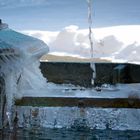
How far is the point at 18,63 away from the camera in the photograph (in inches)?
160

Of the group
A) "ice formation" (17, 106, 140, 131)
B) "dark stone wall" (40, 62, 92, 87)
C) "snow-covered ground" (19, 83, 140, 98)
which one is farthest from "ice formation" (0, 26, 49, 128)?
"dark stone wall" (40, 62, 92, 87)

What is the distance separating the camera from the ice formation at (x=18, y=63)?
3.91m

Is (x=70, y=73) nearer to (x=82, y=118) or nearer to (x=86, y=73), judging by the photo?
(x=86, y=73)

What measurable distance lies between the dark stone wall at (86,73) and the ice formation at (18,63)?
0.38 metres

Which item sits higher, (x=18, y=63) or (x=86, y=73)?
(x=18, y=63)

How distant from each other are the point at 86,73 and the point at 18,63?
1.51 meters

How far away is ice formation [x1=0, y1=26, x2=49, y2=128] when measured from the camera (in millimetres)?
3906

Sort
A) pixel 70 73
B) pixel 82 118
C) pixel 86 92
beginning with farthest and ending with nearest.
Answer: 1. pixel 70 73
2. pixel 86 92
3. pixel 82 118

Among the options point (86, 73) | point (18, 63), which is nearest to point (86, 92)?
point (86, 73)

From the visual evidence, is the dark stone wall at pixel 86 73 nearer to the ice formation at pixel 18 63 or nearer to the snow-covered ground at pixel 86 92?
the snow-covered ground at pixel 86 92

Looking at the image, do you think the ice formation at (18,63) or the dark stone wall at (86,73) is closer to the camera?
the ice formation at (18,63)

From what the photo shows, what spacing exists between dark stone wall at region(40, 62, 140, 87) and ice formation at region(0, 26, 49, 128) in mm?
384

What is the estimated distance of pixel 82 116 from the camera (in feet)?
12.7

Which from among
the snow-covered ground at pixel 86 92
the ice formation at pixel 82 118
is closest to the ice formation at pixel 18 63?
the snow-covered ground at pixel 86 92
